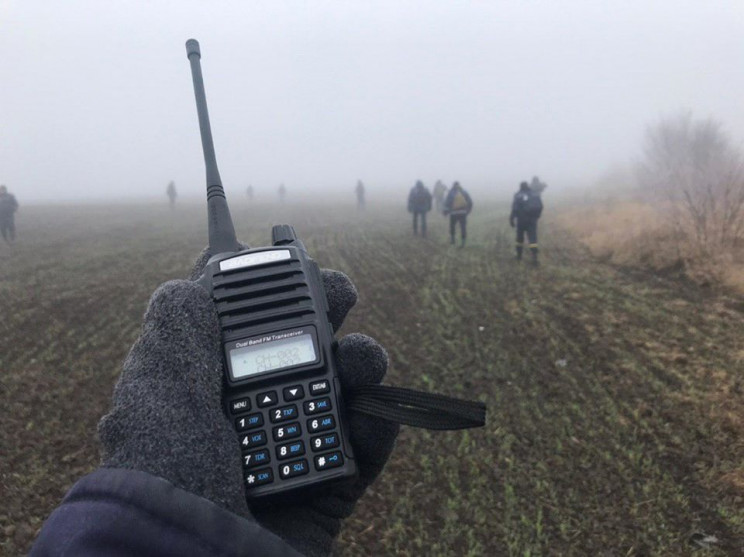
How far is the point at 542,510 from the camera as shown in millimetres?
4617

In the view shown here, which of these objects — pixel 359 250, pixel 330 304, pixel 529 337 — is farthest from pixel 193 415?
pixel 359 250

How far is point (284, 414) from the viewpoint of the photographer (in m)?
1.75

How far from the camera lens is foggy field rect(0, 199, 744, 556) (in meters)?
4.45

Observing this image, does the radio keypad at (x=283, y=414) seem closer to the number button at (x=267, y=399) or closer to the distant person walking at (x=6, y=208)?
the number button at (x=267, y=399)

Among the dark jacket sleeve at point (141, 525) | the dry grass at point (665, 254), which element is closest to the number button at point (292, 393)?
the dark jacket sleeve at point (141, 525)

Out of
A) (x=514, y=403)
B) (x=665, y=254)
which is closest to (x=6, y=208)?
(x=514, y=403)

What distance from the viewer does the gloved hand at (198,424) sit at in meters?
1.37

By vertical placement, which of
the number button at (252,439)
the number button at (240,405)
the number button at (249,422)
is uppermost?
the number button at (240,405)

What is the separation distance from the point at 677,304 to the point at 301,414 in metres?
10.2

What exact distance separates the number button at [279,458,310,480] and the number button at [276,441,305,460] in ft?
0.09

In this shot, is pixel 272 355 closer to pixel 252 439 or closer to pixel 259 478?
pixel 252 439

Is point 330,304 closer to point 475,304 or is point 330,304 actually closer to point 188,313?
point 188,313

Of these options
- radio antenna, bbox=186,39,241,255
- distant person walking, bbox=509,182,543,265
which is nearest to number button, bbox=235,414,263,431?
radio antenna, bbox=186,39,241,255

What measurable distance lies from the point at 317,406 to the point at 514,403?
5.30m
